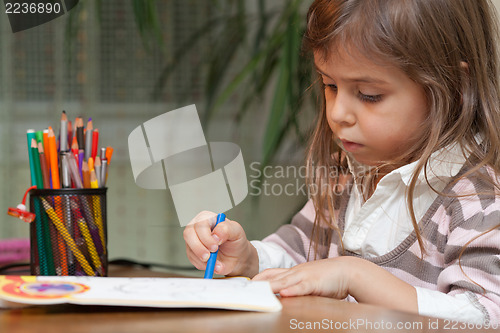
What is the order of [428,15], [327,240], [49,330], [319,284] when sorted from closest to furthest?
1. [49,330]
2. [319,284]
3. [428,15]
4. [327,240]

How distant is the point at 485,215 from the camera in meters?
0.59

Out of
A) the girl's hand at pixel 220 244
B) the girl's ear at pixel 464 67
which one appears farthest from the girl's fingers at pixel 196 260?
the girl's ear at pixel 464 67

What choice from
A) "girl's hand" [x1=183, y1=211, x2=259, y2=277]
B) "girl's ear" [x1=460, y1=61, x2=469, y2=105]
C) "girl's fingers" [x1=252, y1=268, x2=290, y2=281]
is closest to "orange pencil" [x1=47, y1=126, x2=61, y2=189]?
"girl's hand" [x1=183, y1=211, x2=259, y2=277]

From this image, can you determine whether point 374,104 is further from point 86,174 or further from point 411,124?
point 86,174

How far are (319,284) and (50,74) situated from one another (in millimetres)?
451

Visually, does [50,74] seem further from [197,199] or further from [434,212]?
[434,212]

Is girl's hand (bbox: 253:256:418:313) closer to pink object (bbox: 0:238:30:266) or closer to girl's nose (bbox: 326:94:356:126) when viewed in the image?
girl's nose (bbox: 326:94:356:126)

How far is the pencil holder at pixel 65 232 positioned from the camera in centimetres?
66

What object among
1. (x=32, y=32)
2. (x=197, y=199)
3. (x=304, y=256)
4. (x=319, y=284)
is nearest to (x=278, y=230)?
(x=304, y=256)

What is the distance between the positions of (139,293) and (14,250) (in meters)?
0.46

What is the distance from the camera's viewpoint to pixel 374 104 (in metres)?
0.67

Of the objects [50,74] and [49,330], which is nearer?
[49,330]

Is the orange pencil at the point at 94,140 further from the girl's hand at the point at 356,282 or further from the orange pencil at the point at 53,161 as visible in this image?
the girl's hand at the point at 356,282

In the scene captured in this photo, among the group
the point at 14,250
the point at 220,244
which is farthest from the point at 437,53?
the point at 14,250
